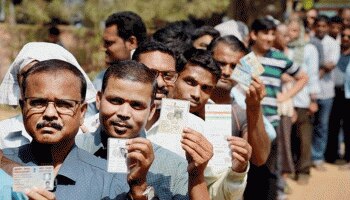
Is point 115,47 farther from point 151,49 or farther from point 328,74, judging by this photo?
point 328,74

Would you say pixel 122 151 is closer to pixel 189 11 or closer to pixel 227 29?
pixel 227 29

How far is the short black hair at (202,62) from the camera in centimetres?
351

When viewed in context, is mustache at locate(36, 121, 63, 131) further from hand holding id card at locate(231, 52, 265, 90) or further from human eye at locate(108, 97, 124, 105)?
hand holding id card at locate(231, 52, 265, 90)

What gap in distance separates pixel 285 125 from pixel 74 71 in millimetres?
4719

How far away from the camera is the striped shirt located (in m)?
5.71

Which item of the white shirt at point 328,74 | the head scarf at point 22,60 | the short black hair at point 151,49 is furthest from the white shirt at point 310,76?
the head scarf at point 22,60

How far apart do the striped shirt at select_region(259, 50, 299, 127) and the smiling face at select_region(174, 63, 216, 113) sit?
7.50 feet

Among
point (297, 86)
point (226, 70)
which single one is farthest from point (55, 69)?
point (297, 86)

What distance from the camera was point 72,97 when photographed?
2.45 metres

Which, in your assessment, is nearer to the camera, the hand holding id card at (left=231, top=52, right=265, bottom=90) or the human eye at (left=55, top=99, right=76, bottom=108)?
the human eye at (left=55, top=99, right=76, bottom=108)

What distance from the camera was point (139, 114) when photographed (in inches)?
104

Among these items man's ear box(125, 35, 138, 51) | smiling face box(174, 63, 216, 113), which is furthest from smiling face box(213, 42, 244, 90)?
man's ear box(125, 35, 138, 51)

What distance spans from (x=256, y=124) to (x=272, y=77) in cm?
251

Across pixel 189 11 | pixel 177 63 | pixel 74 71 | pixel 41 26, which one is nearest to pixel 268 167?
pixel 177 63
